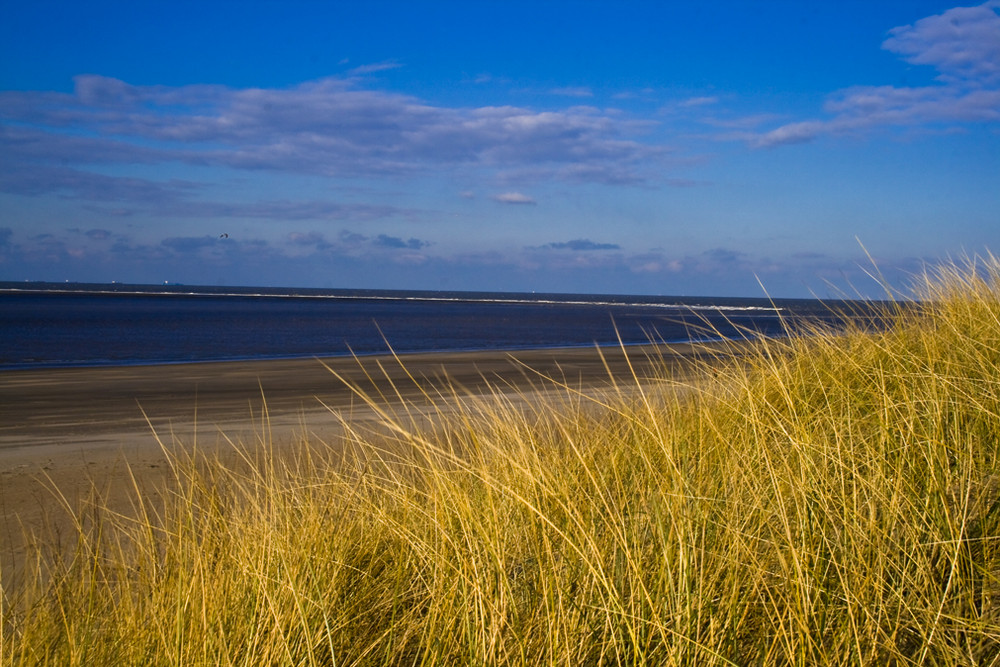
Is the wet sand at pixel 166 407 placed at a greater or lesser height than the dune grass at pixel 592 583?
lesser

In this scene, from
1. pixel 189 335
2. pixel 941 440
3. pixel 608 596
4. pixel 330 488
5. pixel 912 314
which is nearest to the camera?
pixel 608 596

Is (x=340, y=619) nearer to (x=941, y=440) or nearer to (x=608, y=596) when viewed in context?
(x=608, y=596)

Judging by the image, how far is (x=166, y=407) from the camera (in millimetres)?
9922

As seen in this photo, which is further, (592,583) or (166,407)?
(166,407)

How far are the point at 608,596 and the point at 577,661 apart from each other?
0.71 feet

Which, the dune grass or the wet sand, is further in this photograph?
the wet sand

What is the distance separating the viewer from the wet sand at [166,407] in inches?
220

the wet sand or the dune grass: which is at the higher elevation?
the dune grass

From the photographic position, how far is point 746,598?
2.27m

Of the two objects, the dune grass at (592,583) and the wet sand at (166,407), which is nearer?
the dune grass at (592,583)

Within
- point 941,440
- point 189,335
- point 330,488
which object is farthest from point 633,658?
point 189,335

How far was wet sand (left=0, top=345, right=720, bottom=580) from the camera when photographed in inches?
220

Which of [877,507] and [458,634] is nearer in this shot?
[458,634]

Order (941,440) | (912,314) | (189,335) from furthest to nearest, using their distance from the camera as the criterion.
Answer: (189,335)
(912,314)
(941,440)
